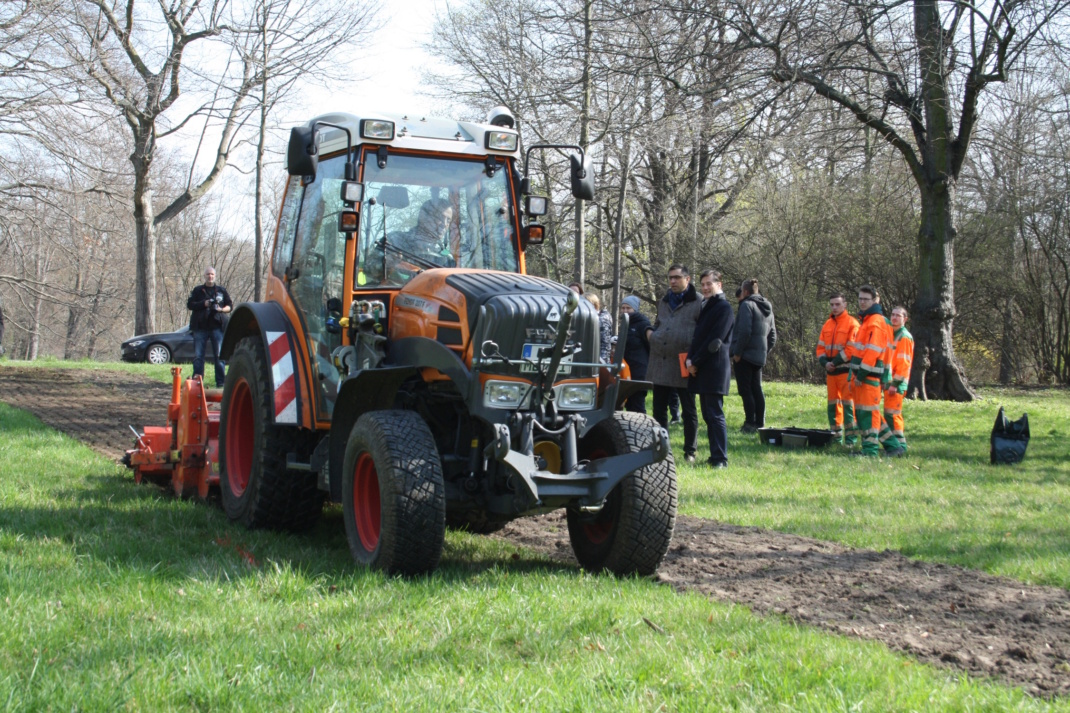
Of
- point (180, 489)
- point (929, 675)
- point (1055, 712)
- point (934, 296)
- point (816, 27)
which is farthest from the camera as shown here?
point (934, 296)

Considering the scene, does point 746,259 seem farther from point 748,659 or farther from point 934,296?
point 748,659

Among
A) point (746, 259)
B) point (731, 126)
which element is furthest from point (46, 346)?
point (731, 126)

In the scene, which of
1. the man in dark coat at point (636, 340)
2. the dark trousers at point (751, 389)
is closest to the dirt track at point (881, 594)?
the man in dark coat at point (636, 340)

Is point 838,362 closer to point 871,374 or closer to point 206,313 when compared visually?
point 871,374

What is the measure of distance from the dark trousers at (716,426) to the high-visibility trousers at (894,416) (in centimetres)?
239

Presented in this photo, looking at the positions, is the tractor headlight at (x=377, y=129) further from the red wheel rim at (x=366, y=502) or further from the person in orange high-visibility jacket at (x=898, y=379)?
the person in orange high-visibility jacket at (x=898, y=379)

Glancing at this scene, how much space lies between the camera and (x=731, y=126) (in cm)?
1504

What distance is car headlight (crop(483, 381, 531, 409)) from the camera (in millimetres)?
5238

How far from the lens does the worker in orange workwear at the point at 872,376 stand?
11.1 meters

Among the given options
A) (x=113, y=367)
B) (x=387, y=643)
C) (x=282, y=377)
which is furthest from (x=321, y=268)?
(x=113, y=367)

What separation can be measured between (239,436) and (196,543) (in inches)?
52.5

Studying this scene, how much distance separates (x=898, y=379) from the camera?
1134 cm

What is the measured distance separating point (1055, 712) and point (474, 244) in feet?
13.3

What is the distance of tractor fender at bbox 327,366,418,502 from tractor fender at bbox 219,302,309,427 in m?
0.54
